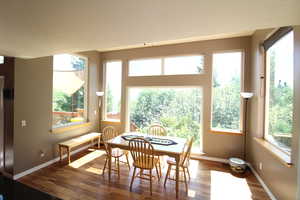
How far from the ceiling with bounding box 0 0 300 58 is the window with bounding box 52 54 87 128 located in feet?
6.42

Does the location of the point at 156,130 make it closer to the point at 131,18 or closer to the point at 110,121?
the point at 110,121

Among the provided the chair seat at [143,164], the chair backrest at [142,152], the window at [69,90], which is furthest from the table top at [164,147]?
the window at [69,90]

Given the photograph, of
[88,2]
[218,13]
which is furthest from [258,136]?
[88,2]

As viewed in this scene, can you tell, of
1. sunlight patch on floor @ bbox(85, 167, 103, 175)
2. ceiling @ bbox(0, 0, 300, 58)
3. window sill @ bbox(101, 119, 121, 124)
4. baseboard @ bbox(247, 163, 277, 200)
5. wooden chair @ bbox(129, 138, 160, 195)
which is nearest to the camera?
ceiling @ bbox(0, 0, 300, 58)

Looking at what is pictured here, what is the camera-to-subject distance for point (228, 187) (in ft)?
8.61

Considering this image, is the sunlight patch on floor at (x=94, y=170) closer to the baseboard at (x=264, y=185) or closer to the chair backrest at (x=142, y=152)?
the chair backrest at (x=142, y=152)

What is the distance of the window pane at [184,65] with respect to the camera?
3906 mm

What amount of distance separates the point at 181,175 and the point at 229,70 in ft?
9.06

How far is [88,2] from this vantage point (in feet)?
3.34

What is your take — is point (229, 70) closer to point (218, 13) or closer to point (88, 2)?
point (218, 13)

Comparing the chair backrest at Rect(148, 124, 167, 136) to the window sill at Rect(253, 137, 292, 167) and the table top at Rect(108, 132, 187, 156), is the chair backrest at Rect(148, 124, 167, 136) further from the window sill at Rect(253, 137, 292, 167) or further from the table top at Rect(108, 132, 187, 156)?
the window sill at Rect(253, 137, 292, 167)

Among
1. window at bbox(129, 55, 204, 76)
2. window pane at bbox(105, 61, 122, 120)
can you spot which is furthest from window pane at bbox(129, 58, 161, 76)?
window pane at bbox(105, 61, 122, 120)

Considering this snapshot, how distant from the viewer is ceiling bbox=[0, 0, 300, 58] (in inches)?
41.3

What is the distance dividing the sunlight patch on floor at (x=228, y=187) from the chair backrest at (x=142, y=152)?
1161 millimetres
